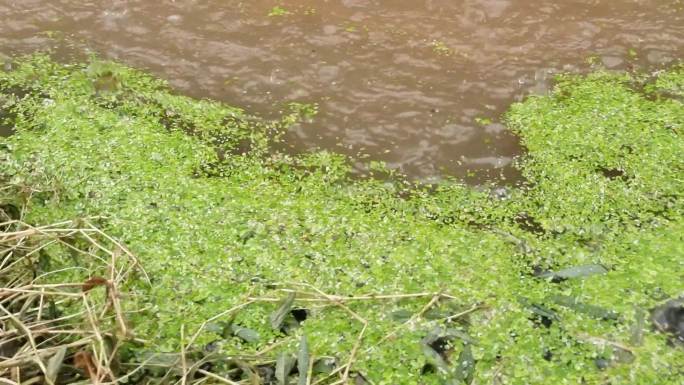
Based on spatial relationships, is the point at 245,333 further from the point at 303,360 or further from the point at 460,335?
the point at 460,335

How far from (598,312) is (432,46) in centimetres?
184

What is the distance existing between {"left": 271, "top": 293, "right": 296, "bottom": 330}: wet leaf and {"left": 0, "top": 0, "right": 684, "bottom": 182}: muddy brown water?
87 centimetres

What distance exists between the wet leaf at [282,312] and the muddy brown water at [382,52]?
87 cm

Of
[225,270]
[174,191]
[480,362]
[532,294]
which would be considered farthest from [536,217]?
[174,191]

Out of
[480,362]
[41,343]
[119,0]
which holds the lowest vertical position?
[480,362]

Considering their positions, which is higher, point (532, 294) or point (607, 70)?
point (607, 70)

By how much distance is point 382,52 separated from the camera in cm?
349

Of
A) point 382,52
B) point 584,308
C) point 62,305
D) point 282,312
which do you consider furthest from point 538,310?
point 382,52

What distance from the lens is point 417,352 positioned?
79.8 inches

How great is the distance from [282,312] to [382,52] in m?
1.80

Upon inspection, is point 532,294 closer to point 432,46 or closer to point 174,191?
point 174,191

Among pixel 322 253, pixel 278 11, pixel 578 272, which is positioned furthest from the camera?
pixel 278 11

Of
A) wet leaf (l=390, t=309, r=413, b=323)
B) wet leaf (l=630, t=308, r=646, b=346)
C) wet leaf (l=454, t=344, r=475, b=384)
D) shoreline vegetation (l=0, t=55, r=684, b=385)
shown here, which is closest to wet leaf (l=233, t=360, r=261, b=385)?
shoreline vegetation (l=0, t=55, r=684, b=385)

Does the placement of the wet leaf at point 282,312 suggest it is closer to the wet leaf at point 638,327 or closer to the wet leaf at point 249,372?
the wet leaf at point 249,372
